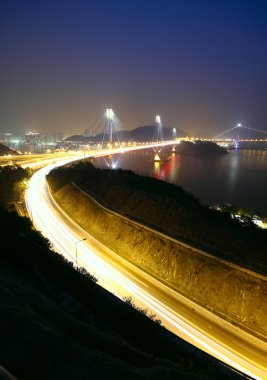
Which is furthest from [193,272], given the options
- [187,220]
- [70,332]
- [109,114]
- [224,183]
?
[109,114]

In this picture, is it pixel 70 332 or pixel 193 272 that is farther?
pixel 193 272

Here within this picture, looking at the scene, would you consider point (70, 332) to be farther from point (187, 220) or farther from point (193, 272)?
point (187, 220)

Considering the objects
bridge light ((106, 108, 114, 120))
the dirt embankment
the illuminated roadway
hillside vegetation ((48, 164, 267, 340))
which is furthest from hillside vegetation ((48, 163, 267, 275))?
bridge light ((106, 108, 114, 120))

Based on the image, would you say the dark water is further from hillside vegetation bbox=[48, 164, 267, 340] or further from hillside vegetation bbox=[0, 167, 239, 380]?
hillside vegetation bbox=[0, 167, 239, 380]

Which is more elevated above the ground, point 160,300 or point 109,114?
point 109,114

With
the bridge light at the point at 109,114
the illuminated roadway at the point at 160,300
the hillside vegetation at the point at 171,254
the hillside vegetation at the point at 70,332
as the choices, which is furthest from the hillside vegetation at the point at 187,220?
the bridge light at the point at 109,114

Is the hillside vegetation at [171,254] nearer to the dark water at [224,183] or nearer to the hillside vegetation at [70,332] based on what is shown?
the hillside vegetation at [70,332]
